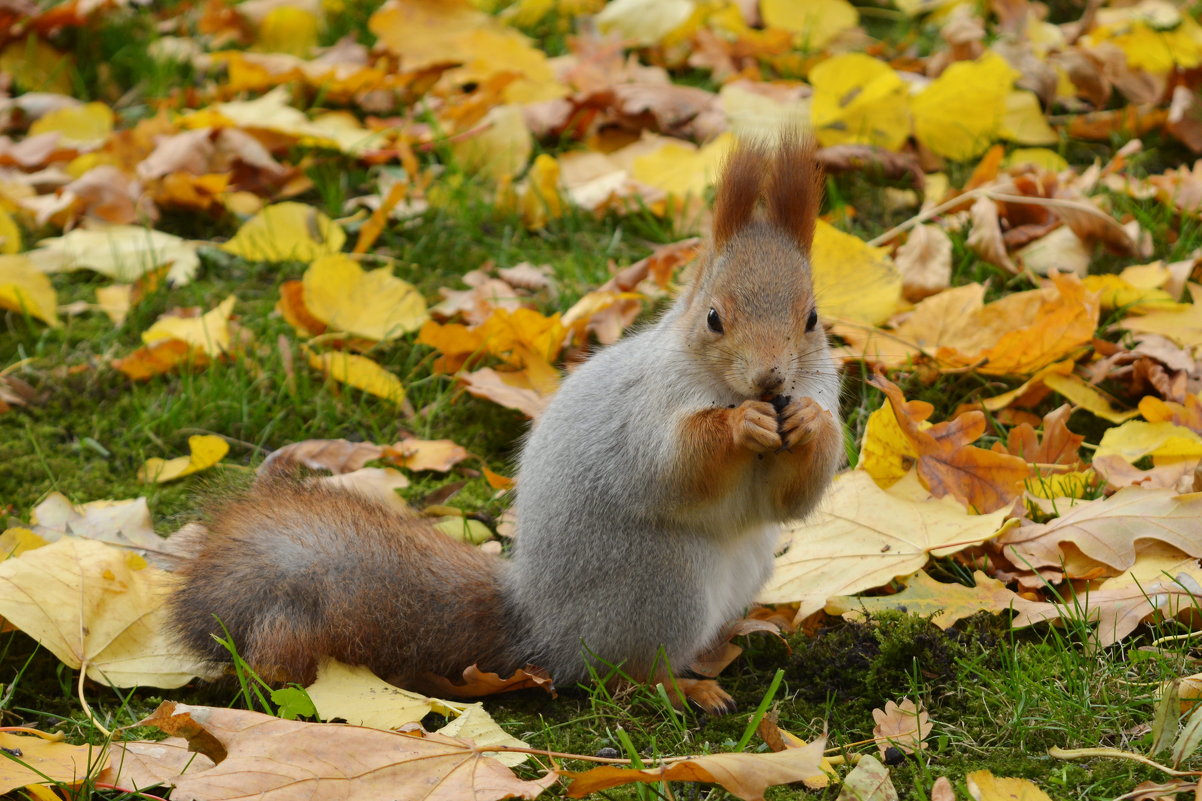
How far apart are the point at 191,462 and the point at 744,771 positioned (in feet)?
4.28

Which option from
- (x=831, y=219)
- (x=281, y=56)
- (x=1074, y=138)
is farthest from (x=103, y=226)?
(x=1074, y=138)

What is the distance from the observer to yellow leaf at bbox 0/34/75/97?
370cm

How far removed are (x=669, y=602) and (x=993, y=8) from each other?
8.07ft

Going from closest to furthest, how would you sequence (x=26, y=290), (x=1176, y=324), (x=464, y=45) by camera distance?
(x=1176, y=324) < (x=26, y=290) < (x=464, y=45)

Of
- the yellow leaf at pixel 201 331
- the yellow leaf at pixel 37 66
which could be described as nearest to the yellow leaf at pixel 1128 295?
the yellow leaf at pixel 201 331

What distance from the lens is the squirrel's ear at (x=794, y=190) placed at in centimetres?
163

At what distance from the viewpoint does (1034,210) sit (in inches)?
97.7

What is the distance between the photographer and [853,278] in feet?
7.39

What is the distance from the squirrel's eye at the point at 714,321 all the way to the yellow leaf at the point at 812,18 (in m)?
2.10

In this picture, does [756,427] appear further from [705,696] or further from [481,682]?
[481,682]

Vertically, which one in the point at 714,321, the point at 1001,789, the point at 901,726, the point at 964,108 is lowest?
the point at 901,726

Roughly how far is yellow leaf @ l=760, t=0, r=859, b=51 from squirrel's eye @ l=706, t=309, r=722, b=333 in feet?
6.88

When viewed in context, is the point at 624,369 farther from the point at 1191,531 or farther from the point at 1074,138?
the point at 1074,138

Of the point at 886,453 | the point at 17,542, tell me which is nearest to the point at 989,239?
the point at 886,453
